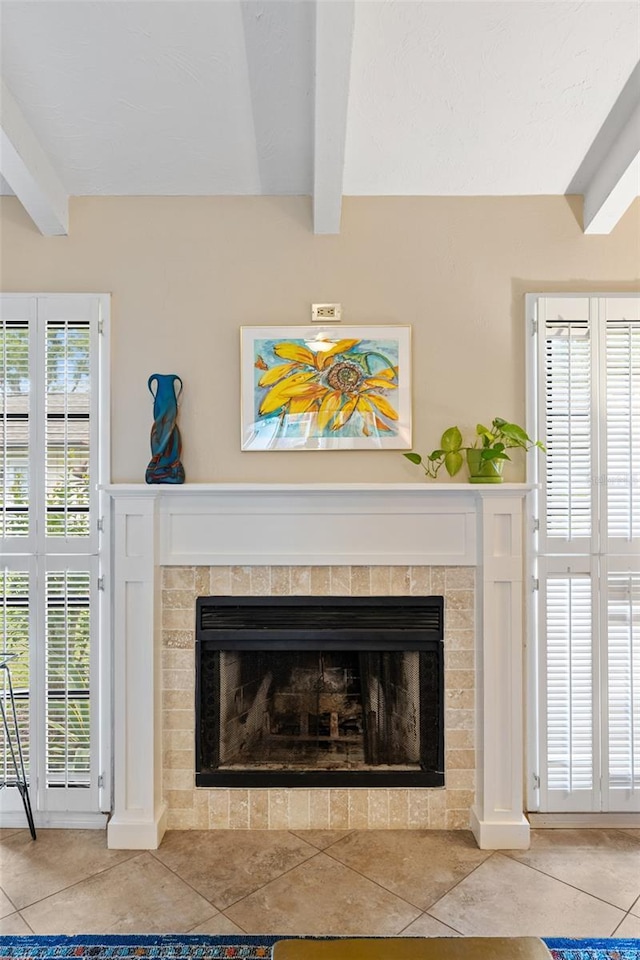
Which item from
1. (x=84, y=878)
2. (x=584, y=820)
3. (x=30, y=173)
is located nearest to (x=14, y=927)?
(x=84, y=878)

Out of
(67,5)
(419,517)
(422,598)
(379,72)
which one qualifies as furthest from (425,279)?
(67,5)

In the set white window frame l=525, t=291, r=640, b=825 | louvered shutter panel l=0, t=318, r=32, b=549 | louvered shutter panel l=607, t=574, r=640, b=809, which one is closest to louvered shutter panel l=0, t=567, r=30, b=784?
louvered shutter panel l=0, t=318, r=32, b=549

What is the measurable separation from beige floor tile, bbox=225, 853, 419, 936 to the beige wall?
4.97ft

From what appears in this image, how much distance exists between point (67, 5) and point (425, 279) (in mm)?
1565

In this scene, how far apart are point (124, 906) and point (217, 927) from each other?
35 centimetres

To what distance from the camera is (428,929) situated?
1967 millimetres

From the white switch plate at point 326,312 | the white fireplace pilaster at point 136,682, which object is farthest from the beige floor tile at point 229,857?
the white switch plate at point 326,312

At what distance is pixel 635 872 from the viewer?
230 cm

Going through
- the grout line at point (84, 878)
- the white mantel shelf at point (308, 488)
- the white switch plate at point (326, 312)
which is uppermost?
the white switch plate at point (326, 312)

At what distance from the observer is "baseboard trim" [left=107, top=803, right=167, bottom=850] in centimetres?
246

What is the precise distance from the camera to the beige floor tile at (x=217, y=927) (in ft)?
6.48

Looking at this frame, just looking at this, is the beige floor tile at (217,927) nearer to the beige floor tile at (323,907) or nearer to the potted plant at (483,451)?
the beige floor tile at (323,907)

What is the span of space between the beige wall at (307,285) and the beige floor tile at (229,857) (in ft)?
4.82

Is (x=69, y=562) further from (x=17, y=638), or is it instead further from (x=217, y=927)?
(x=217, y=927)
